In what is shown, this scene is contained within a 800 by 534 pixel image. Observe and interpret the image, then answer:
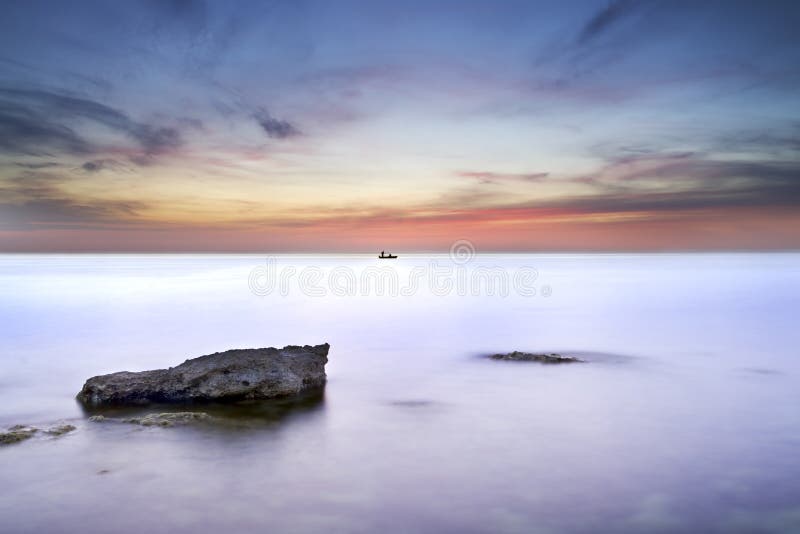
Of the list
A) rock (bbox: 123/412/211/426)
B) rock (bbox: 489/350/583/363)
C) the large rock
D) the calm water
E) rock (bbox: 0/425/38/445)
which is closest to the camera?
the calm water

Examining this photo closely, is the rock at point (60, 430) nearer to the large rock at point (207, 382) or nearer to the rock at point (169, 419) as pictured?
the rock at point (169, 419)

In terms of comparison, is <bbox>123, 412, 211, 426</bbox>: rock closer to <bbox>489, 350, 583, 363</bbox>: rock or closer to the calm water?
the calm water

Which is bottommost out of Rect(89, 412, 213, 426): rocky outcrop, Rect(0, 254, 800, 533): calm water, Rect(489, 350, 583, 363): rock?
Rect(0, 254, 800, 533): calm water

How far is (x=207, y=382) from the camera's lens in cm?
1123

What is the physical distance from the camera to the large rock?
36.3ft

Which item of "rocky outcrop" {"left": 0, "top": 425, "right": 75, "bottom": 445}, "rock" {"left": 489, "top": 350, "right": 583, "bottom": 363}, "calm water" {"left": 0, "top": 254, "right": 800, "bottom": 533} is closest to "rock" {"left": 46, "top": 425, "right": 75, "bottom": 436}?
"rocky outcrop" {"left": 0, "top": 425, "right": 75, "bottom": 445}

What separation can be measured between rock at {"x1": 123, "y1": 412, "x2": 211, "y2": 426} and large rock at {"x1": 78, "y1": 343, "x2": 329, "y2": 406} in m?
0.96

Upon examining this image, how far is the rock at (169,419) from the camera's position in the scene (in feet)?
32.0

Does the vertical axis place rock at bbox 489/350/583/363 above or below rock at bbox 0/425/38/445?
above

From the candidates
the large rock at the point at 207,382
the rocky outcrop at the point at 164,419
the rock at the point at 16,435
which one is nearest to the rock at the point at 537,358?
the large rock at the point at 207,382

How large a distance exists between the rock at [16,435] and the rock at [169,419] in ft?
4.58

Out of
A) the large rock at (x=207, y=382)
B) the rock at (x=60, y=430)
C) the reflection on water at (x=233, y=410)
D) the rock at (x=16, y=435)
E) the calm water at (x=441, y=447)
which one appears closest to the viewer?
the calm water at (x=441, y=447)

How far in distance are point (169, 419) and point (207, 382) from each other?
1.43m

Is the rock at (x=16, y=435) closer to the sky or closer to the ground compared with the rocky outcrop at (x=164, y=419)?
closer to the ground
